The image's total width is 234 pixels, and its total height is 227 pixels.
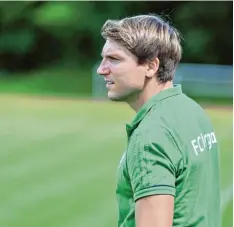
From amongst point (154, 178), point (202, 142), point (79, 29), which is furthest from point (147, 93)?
point (79, 29)

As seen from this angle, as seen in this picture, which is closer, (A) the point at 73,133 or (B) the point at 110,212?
(B) the point at 110,212

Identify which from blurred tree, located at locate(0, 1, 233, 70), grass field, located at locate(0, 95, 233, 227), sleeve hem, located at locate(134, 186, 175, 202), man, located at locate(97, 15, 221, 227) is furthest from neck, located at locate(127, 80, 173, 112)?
blurred tree, located at locate(0, 1, 233, 70)

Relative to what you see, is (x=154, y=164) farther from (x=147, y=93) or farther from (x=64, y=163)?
(x=64, y=163)

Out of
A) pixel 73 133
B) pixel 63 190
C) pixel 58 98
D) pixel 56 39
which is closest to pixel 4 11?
pixel 56 39

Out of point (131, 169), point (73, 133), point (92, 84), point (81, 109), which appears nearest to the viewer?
point (131, 169)

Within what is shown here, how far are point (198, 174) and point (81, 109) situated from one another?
48.0 feet

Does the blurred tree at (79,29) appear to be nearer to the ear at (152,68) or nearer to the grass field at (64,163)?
the grass field at (64,163)

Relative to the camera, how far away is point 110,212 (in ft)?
24.4

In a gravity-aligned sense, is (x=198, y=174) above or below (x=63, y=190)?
above

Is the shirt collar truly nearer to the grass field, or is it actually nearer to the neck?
the neck

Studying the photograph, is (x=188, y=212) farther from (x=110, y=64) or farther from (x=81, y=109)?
(x=81, y=109)

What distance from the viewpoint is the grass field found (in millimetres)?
7363

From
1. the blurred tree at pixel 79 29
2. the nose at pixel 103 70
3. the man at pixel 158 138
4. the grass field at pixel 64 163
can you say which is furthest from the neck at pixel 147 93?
the blurred tree at pixel 79 29

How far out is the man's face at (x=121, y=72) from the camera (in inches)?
87.6
